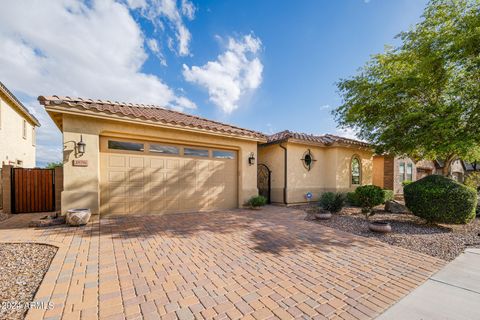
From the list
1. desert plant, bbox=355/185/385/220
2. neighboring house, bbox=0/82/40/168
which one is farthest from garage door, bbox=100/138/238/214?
neighboring house, bbox=0/82/40/168

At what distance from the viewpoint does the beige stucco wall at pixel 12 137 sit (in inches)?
425

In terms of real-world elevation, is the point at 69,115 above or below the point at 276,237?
above

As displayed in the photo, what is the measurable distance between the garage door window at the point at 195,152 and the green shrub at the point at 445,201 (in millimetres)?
7850

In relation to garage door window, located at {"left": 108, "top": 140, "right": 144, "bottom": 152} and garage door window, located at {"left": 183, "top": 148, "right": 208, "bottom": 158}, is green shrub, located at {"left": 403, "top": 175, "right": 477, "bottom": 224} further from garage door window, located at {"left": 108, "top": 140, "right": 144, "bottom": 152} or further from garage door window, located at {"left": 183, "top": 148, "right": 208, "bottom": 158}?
garage door window, located at {"left": 108, "top": 140, "right": 144, "bottom": 152}

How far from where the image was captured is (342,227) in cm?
637

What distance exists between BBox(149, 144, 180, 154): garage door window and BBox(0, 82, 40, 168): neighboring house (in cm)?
930

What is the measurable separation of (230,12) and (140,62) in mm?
4400

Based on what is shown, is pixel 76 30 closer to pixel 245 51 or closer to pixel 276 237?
pixel 245 51

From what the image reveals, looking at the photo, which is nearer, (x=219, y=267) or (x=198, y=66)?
(x=219, y=267)

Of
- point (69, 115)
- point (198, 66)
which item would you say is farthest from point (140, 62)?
point (69, 115)

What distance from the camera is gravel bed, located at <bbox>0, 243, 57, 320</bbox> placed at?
2.38 m

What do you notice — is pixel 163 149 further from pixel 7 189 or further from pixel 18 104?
pixel 18 104

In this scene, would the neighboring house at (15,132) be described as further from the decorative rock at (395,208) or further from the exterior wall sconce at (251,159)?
the decorative rock at (395,208)

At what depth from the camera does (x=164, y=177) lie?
784 cm
